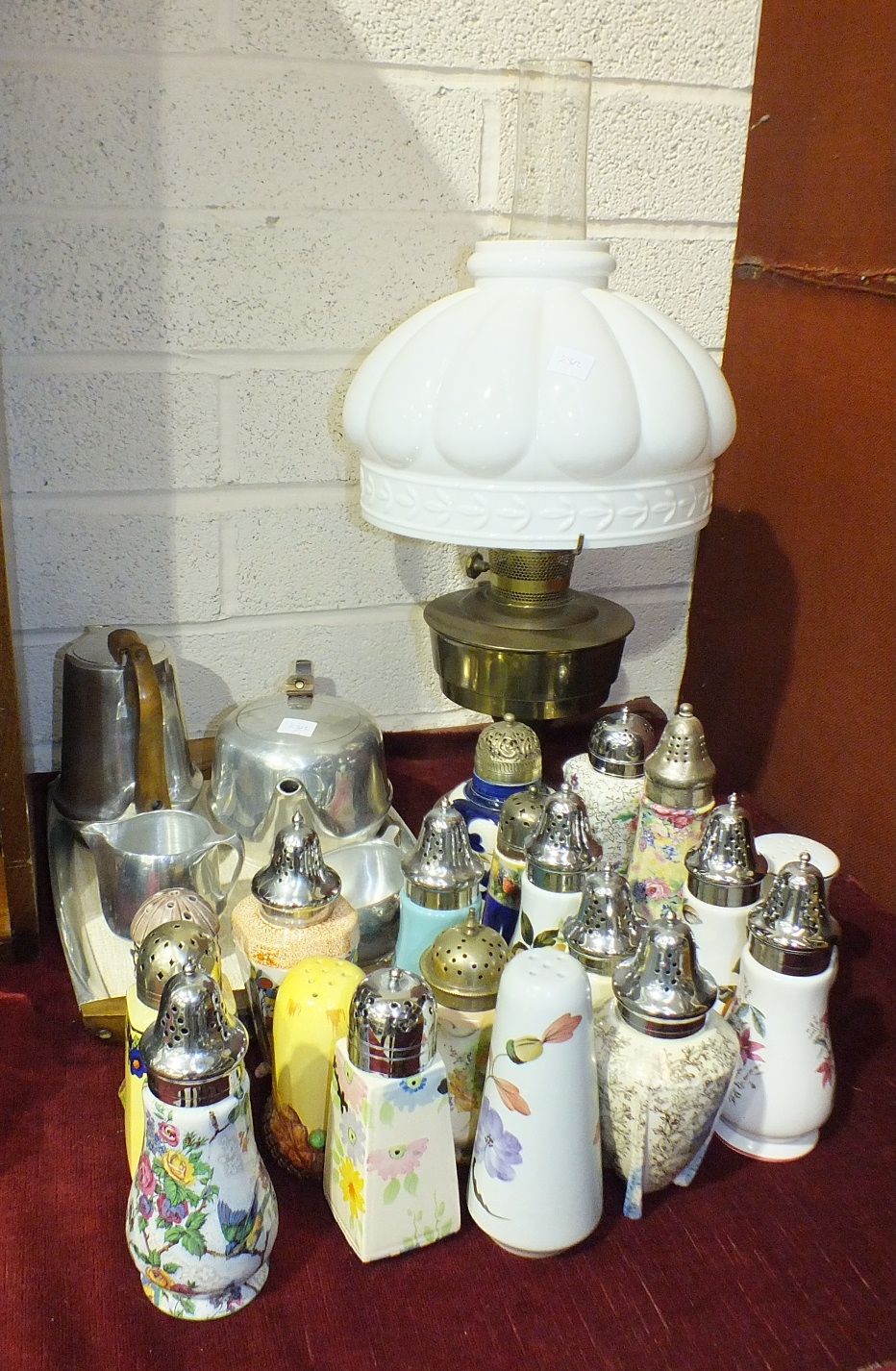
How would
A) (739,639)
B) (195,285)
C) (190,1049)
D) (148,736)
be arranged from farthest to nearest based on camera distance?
(739,639) < (195,285) < (148,736) < (190,1049)

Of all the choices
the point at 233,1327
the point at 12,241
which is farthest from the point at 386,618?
the point at 233,1327

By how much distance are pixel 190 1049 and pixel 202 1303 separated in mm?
142

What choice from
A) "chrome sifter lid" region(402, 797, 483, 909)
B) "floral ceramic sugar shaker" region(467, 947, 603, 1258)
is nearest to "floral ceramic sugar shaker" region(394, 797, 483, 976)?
"chrome sifter lid" region(402, 797, 483, 909)

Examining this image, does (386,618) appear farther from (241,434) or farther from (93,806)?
(93,806)

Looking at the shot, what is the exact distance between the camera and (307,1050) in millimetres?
627

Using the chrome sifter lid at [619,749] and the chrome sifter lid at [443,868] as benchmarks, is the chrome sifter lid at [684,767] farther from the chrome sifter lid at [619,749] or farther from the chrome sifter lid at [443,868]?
the chrome sifter lid at [443,868]

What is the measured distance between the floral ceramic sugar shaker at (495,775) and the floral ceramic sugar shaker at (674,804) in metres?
0.10

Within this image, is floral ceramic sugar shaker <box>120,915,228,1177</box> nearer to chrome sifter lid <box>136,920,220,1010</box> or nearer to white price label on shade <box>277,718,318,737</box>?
chrome sifter lid <box>136,920,220,1010</box>

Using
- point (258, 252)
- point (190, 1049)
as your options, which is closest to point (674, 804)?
point (190, 1049)

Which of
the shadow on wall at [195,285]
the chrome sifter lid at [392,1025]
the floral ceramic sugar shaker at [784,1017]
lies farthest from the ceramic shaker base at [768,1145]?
the shadow on wall at [195,285]

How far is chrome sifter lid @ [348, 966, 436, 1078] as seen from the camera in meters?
0.55

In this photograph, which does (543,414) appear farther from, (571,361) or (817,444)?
(817,444)

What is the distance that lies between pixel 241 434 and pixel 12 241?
0.77 feet

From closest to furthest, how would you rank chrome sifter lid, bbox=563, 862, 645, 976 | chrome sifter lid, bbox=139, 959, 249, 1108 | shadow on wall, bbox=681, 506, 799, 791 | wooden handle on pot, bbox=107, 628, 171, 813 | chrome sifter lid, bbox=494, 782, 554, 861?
chrome sifter lid, bbox=139, 959, 249, 1108
chrome sifter lid, bbox=563, 862, 645, 976
chrome sifter lid, bbox=494, 782, 554, 861
wooden handle on pot, bbox=107, 628, 171, 813
shadow on wall, bbox=681, 506, 799, 791
